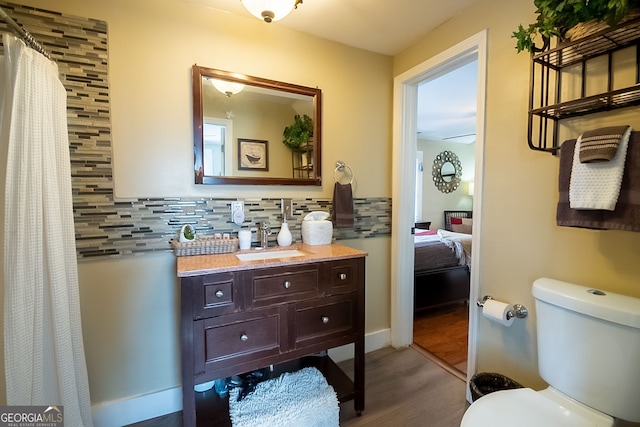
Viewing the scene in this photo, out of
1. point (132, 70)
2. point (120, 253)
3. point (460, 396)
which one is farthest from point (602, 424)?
point (132, 70)

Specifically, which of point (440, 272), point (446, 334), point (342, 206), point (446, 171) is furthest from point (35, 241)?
point (446, 171)

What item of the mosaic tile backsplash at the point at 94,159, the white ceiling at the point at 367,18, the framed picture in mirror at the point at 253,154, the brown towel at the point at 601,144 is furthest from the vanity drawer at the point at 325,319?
the white ceiling at the point at 367,18

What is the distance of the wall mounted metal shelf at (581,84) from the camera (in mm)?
1047

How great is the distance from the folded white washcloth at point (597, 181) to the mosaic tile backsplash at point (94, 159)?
1.79 metres

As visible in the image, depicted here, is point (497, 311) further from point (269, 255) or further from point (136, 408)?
point (136, 408)

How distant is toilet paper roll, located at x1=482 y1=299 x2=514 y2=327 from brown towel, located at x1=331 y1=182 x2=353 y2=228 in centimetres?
96

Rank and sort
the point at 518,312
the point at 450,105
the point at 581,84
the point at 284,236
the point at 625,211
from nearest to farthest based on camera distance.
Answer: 1. the point at 625,211
2. the point at 581,84
3. the point at 518,312
4. the point at 284,236
5. the point at 450,105

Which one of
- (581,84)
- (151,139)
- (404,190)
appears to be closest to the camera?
(581,84)

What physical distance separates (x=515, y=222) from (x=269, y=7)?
1.63 meters

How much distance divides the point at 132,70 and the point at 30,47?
0.46 m

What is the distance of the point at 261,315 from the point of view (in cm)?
138

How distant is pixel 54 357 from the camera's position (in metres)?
1.16

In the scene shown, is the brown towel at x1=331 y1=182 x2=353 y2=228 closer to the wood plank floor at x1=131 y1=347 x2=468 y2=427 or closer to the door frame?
the door frame

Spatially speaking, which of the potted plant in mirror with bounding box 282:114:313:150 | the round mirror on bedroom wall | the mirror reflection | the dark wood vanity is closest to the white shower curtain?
the dark wood vanity
